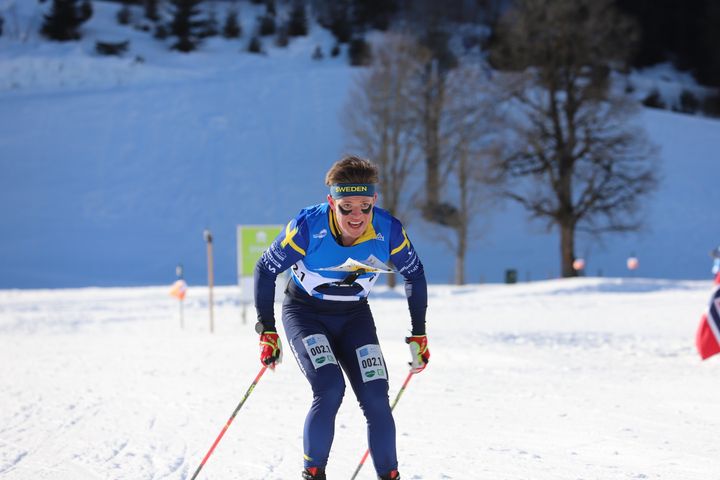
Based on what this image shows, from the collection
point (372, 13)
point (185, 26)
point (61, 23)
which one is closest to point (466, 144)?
point (185, 26)

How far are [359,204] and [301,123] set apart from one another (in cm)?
3928

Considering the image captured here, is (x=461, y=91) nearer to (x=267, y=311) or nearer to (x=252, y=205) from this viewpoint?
(x=252, y=205)

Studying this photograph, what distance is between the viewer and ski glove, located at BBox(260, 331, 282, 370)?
14.7 feet

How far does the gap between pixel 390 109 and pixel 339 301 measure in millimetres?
24807

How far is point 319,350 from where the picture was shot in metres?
4.38

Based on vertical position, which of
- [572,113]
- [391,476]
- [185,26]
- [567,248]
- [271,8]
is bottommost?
[567,248]

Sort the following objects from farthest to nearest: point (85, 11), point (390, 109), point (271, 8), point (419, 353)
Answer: point (271, 8)
point (85, 11)
point (390, 109)
point (419, 353)

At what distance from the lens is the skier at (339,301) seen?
167 inches

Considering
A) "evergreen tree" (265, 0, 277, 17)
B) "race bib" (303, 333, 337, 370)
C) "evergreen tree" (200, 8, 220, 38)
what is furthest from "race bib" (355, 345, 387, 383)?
"evergreen tree" (265, 0, 277, 17)

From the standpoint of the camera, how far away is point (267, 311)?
182 inches

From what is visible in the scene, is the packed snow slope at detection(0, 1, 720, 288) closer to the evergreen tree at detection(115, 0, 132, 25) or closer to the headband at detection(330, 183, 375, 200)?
the evergreen tree at detection(115, 0, 132, 25)

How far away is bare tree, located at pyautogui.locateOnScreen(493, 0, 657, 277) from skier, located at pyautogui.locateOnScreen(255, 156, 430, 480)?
23728 mm

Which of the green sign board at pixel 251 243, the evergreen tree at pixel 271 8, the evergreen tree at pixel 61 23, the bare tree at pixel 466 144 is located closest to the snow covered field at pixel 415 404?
the green sign board at pixel 251 243

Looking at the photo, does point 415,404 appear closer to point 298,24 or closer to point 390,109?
point 390,109
